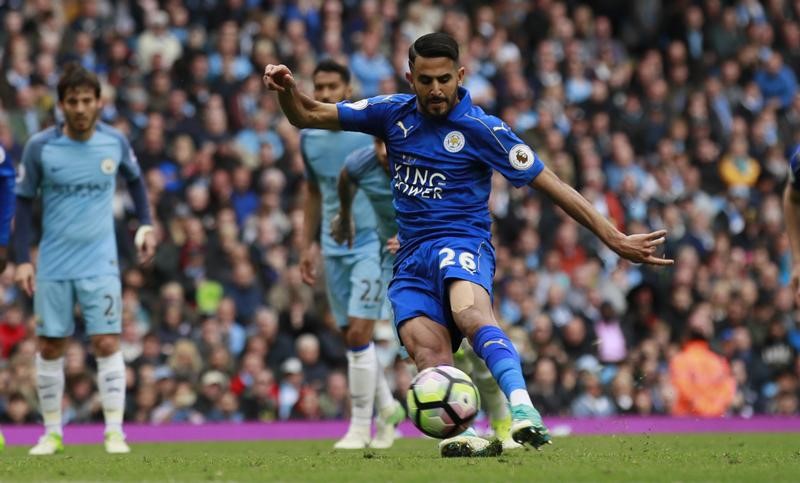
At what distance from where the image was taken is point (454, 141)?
29.0 ft

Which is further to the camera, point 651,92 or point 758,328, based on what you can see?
point 651,92

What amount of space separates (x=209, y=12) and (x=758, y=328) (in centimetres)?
822

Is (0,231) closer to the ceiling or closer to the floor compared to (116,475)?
closer to the ceiling

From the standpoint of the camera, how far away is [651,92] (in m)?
22.7

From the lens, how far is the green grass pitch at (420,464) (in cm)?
753

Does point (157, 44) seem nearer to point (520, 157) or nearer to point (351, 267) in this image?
point (351, 267)

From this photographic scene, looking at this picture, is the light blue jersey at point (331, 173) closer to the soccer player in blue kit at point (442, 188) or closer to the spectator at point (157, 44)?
the soccer player in blue kit at point (442, 188)

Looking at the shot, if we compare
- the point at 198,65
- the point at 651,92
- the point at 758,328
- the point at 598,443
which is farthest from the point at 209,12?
the point at 598,443

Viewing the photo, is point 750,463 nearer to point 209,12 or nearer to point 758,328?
point 758,328

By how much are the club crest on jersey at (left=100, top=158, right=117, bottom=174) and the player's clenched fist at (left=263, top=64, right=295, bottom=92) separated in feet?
10.8

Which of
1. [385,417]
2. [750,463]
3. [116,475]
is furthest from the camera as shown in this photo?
[385,417]

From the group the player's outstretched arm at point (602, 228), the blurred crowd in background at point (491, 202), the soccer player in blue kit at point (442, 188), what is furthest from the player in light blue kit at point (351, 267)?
the blurred crowd in background at point (491, 202)

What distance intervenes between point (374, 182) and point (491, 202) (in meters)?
8.01

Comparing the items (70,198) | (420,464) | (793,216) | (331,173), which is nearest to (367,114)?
(420,464)
